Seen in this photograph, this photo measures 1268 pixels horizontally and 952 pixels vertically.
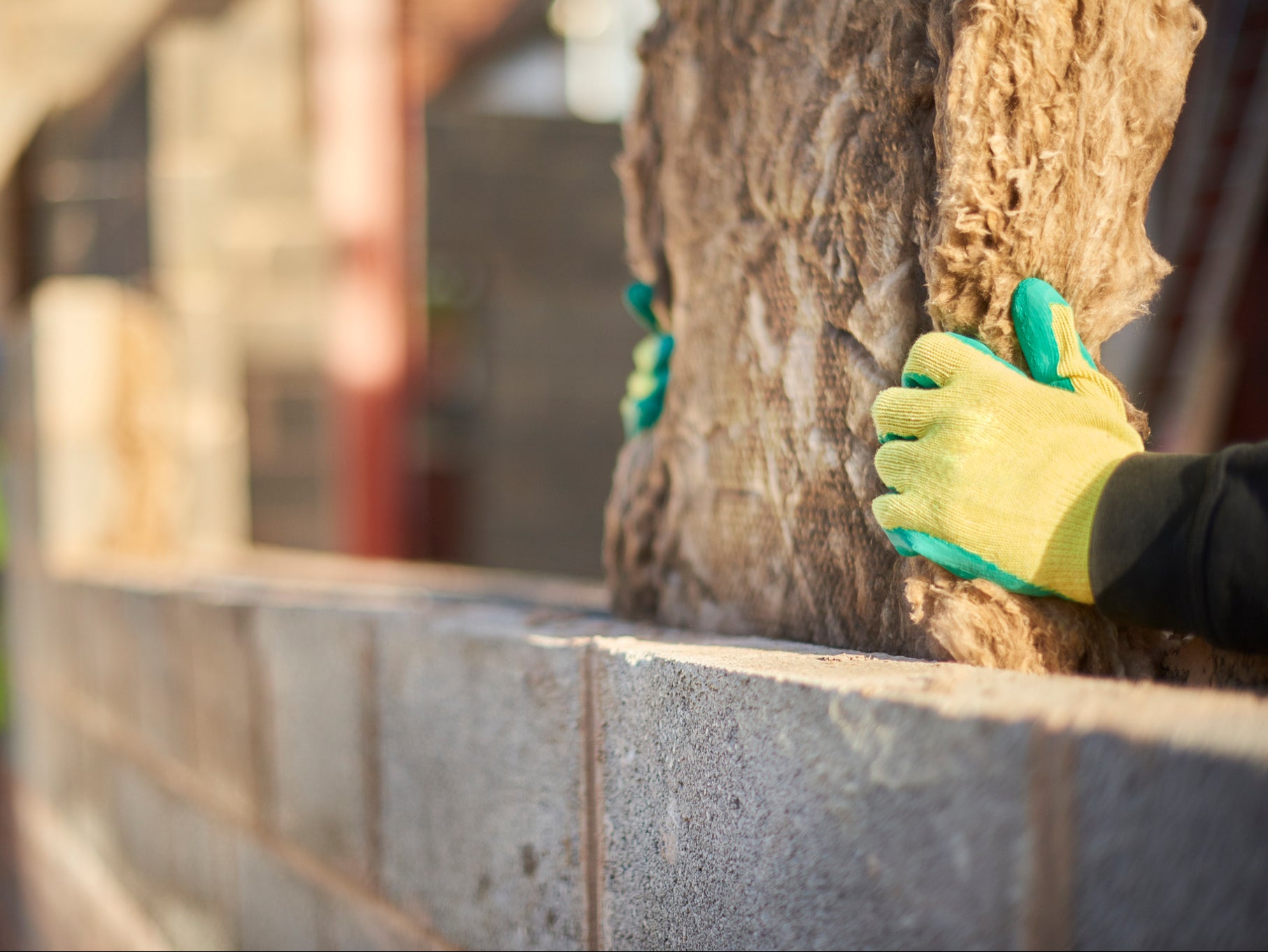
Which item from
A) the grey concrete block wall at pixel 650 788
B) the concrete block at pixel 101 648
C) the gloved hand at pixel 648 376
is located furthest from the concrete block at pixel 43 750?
the gloved hand at pixel 648 376

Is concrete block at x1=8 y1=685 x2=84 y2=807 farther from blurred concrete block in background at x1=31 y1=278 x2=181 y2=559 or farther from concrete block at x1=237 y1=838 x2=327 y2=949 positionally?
concrete block at x1=237 y1=838 x2=327 y2=949

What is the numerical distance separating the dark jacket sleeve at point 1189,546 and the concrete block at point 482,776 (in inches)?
25.6

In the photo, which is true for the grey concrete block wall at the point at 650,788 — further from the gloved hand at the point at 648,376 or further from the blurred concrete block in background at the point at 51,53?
the blurred concrete block in background at the point at 51,53

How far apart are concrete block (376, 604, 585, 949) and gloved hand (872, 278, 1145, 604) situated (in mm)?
490

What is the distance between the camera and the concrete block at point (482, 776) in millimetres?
1418

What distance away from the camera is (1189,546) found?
101 cm

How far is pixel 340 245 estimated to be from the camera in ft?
19.1

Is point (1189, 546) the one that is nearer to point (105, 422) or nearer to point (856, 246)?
point (856, 246)

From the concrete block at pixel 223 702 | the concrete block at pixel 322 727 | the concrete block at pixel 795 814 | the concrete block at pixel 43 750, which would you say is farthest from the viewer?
the concrete block at pixel 43 750

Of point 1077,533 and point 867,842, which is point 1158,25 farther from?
point 867,842

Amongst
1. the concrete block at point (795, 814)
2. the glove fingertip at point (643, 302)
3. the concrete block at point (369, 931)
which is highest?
the glove fingertip at point (643, 302)

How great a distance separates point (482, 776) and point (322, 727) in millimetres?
563

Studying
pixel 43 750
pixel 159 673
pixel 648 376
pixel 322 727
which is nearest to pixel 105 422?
pixel 43 750

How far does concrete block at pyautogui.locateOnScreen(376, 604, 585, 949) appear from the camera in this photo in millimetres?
1418
